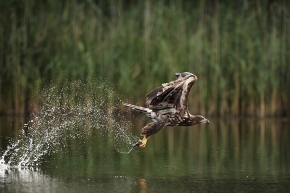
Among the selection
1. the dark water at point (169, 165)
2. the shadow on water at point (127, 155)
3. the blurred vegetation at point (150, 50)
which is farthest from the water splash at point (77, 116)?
the blurred vegetation at point (150, 50)

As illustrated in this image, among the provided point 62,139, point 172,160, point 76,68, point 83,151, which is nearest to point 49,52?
point 76,68

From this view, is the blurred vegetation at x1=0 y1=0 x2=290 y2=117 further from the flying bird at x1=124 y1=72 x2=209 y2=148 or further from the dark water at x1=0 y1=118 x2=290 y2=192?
the flying bird at x1=124 y1=72 x2=209 y2=148

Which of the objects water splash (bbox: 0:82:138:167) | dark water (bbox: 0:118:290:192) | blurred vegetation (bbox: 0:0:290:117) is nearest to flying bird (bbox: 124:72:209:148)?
dark water (bbox: 0:118:290:192)

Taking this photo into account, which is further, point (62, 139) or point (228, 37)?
point (228, 37)

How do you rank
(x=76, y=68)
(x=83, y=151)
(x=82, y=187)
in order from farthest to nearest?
(x=76, y=68), (x=83, y=151), (x=82, y=187)

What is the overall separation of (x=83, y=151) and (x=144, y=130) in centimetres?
277

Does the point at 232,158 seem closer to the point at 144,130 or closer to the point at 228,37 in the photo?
the point at 144,130

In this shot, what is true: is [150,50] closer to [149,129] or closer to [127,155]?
[127,155]

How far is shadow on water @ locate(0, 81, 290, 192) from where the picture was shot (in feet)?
36.6

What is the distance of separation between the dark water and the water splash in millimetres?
302

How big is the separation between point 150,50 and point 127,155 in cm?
638

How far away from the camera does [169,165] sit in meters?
13.1

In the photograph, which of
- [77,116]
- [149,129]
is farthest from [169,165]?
[77,116]

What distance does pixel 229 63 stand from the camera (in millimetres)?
21047
